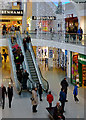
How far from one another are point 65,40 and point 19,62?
4.70 metres

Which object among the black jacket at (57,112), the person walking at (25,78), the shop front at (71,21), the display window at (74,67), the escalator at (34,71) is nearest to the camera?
the black jacket at (57,112)

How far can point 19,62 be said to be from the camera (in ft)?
56.2

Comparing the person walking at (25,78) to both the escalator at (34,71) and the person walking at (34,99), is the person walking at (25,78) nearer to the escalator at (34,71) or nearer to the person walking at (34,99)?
the escalator at (34,71)

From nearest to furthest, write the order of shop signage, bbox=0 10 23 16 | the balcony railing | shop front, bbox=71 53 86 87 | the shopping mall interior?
the shopping mall interior → the balcony railing → shop front, bbox=71 53 86 87 → shop signage, bbox=0 10 23 16

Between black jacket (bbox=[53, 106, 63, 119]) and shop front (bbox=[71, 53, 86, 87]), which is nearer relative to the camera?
black jacket (bbox=[53, 106, 63, 119])

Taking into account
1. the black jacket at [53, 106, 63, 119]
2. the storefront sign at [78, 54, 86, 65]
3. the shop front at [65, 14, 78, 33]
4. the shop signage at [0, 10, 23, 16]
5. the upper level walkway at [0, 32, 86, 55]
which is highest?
the shop signage at [0, 10, 23, 16]

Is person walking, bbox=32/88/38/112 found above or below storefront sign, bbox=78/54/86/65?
below

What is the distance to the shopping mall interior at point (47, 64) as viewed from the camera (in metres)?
12.4

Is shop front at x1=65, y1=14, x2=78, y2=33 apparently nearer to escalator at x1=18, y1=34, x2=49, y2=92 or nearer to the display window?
the display window

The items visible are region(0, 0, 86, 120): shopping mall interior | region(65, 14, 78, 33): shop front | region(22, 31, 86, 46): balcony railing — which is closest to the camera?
region(0, 0, 86, 120): shopping mall interior

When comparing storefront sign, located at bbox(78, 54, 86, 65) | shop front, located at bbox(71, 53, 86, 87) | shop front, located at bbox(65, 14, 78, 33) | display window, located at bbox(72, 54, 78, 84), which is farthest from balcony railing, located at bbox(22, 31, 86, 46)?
shop front, located at bbox(65, 14, 78, 33)

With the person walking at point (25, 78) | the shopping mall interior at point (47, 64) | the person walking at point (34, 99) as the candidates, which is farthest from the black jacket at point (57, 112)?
the person walking at point (25, 78)

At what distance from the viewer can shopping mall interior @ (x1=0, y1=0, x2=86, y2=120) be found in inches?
488

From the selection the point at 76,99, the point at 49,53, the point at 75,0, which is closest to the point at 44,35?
the point at 75,0
